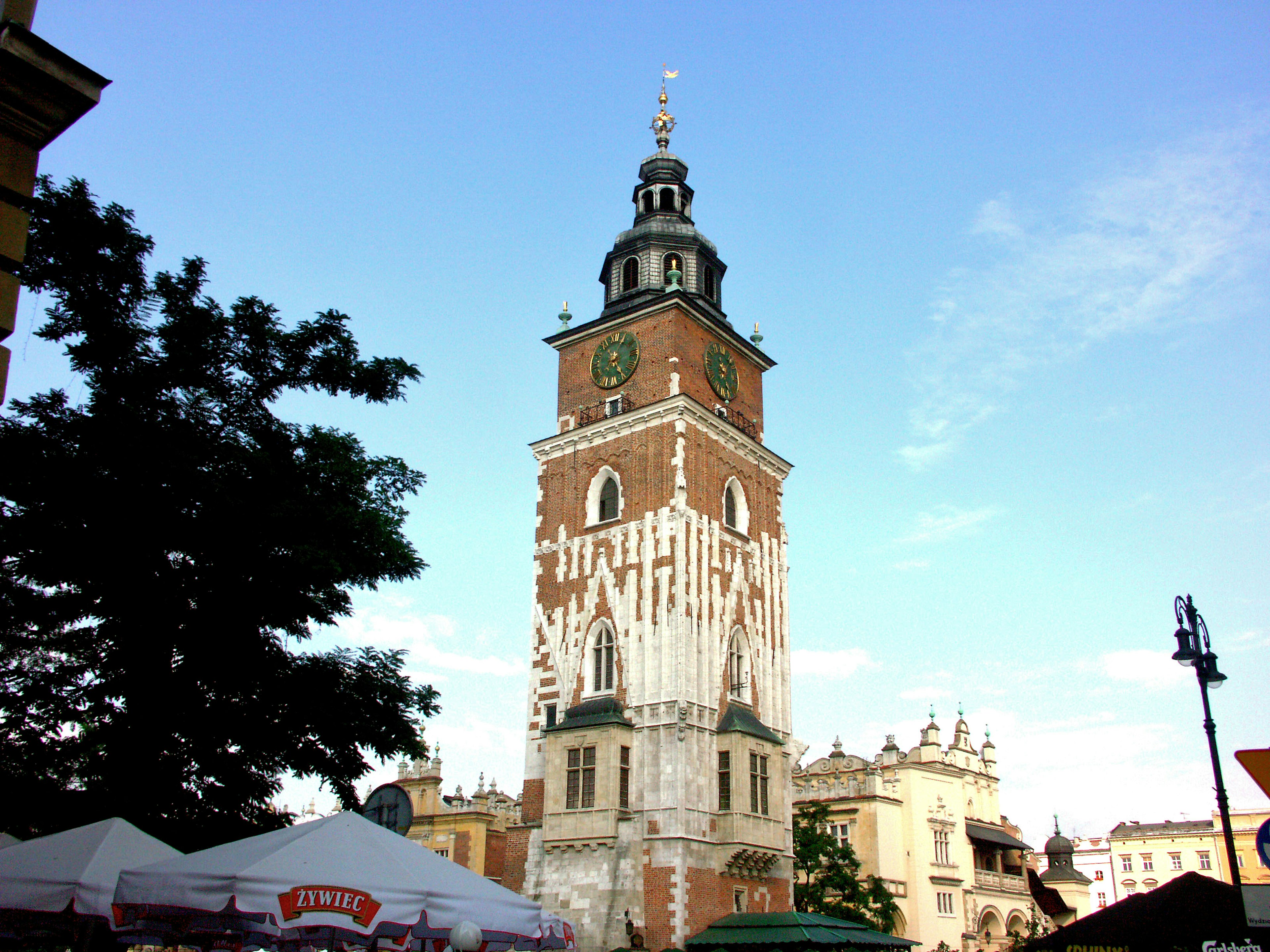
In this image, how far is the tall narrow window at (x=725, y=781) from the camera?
33.1 m

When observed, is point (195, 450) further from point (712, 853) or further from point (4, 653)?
point (712, 853)

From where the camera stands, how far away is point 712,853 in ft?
106

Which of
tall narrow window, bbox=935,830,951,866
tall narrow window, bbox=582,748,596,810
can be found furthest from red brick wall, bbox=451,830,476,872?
tall narrow window, bbox=935,830,951,866

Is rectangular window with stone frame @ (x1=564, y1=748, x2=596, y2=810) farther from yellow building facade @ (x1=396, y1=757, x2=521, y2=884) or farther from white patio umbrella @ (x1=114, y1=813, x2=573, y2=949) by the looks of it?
white patio umbrella @ (x1=114, y1=813, x2=573, y2=949)

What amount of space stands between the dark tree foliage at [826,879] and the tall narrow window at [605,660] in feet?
34.5

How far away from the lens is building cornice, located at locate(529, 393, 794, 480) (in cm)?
3650

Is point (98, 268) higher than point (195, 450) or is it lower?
higher

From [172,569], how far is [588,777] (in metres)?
18.0

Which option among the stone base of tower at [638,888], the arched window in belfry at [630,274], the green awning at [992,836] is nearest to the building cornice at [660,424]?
the arched window in belfry at [630,274]

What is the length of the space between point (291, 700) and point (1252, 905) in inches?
570

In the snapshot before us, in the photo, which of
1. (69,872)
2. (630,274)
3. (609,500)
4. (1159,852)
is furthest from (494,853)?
(1159,852)

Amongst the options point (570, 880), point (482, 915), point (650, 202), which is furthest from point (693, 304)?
point (482, 915)

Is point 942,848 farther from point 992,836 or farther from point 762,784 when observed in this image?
point 762,784

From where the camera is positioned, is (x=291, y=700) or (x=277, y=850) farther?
(x=291, y=700)
